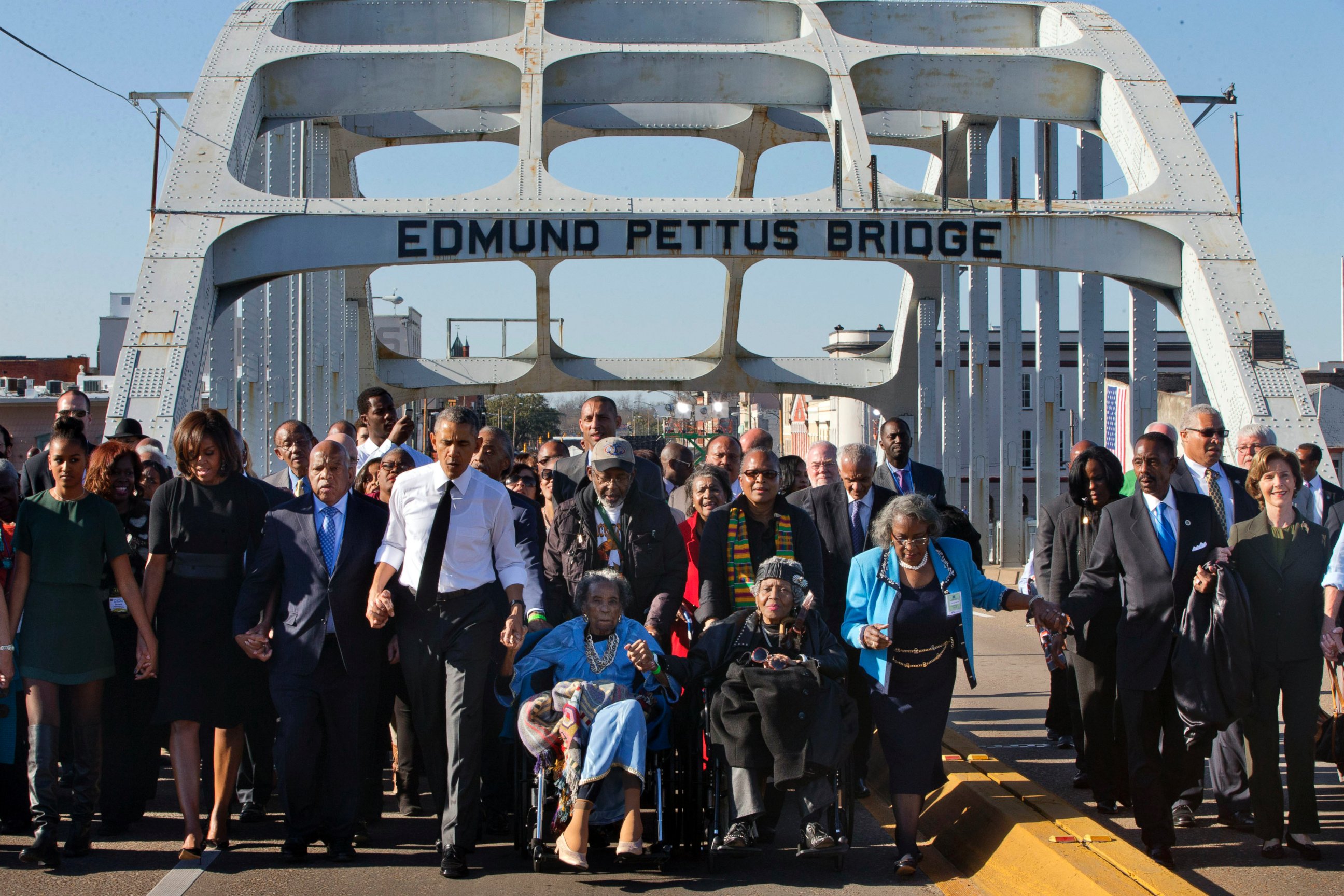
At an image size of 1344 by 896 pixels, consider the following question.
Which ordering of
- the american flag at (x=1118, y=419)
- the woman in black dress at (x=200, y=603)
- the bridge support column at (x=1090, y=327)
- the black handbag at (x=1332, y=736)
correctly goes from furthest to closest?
the bridge support column at (x=1090, y=327)
the american flag at (x=1118, y=419)
the black handbag at (x=1332, y=736)
the woman in black dress at (x=200, y=603)

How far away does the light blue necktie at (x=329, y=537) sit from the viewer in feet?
18.7

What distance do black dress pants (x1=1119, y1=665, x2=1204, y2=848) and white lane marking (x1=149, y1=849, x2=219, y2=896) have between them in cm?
396

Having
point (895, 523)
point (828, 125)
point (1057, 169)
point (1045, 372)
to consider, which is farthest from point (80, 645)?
point (1057, 169)

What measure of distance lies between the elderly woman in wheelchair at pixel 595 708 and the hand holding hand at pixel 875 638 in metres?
0.87

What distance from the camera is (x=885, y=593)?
222 inches

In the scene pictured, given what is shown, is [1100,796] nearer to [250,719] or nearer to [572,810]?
[572,810]

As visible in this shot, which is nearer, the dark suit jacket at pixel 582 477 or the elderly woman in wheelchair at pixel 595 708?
the elderly woman in wheelchair at pixel 595 708

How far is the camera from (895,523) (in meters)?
5.59

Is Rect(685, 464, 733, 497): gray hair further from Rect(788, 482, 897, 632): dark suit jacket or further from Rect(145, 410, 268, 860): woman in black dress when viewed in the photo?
Rect(145, 410, 268, 860): woman in black dress

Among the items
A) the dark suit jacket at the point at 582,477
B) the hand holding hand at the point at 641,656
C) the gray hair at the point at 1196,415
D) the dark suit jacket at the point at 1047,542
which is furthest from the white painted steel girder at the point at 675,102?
the hand holding hand at the point at 641,656

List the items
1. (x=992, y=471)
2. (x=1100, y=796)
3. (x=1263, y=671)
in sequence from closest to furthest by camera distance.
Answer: (x=1263, y=671) < (x=1100, y=796) < (x=992, y=471)

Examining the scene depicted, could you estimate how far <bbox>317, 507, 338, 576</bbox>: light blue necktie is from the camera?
5.71 meters

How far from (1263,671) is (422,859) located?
12.5ft

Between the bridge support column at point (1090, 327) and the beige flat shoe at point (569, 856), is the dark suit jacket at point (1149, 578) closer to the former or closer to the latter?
the beige flat shoe at point (569, 856)
